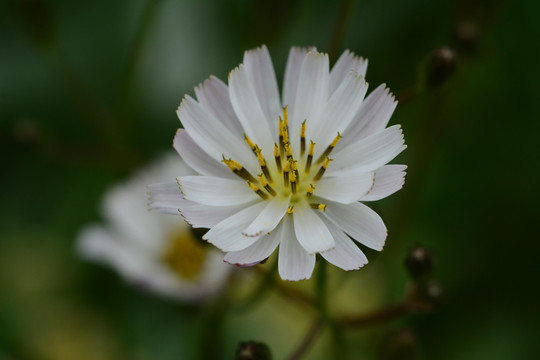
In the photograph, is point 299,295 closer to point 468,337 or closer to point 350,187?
point 350,187

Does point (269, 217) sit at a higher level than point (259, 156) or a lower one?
lower

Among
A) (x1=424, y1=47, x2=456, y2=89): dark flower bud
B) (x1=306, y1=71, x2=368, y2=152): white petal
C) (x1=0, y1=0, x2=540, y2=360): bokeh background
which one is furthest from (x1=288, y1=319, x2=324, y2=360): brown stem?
(x1=424, y1=47, x2=456, y2=89): dark flower bud

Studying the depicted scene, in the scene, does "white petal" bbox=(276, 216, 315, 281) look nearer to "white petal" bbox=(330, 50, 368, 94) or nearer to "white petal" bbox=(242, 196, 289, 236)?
"white petal" bbox=(242, 196, 289, 236)

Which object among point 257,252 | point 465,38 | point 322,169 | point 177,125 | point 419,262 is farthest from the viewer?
point 177,125

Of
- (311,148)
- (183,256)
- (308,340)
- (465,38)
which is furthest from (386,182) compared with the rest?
(183,256)

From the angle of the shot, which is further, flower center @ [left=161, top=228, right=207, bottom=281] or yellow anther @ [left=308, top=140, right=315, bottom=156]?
flower center @ [left=161, top=228, right=207, bottom=281]

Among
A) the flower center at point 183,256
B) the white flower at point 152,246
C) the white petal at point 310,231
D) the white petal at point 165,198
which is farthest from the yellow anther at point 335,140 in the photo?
the flower center at point 183,256

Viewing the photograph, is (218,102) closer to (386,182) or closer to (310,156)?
(310,156)
